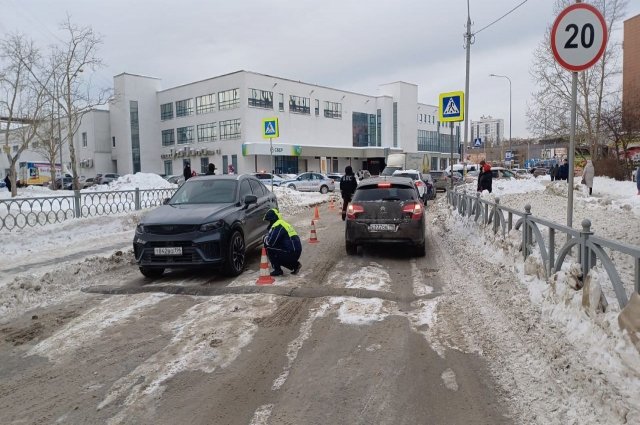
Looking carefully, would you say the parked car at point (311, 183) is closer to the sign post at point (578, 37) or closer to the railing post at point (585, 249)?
the sign post at point (578, 37)

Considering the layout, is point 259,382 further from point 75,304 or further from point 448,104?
point 448,104

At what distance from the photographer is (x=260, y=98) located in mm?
54750

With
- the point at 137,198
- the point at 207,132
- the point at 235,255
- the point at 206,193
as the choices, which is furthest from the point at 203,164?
the point at 235,255

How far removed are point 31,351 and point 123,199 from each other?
1209 centimetres

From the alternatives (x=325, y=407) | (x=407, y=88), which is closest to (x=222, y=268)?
(x=325, y=407)

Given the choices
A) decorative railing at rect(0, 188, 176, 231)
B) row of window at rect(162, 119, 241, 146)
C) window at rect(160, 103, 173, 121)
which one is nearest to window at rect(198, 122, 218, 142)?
row of window at rect(162, 119, 241, 146)

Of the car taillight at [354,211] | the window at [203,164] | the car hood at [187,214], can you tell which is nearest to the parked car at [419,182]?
the car taillight at [354,211]

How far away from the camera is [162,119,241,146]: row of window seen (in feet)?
177

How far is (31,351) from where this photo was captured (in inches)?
197

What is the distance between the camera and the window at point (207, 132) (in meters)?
56.5

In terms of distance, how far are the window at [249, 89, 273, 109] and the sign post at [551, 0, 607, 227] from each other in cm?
5004

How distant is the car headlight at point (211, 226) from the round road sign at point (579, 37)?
5.27 metres

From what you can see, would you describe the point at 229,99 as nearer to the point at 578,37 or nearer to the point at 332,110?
the point at 332,110

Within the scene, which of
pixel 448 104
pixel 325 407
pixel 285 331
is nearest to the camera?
pixel 325 407
